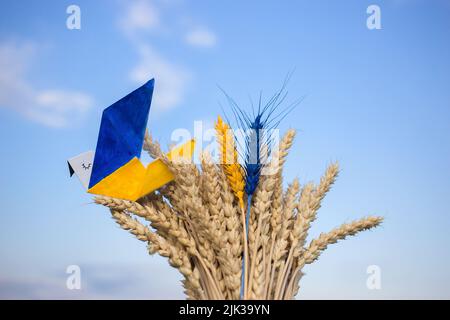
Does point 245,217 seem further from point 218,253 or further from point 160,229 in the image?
point 160,229

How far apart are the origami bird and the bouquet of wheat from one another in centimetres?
6

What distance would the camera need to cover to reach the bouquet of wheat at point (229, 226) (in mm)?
1687

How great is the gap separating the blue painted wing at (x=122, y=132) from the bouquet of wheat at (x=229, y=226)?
13 centimetres

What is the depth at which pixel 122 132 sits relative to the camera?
Result: 1.91m

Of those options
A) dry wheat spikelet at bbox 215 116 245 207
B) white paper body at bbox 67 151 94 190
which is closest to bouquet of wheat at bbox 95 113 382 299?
dry wheat spikelet at bbox 215 116 245 207

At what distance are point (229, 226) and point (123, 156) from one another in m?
0.49

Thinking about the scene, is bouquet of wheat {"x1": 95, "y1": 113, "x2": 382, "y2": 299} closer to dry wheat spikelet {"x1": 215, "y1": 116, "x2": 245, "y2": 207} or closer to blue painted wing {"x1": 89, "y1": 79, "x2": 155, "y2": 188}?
dry wheat spikelet {"x1": 215, "y1": 116, "x2": 245, "y2": 207}

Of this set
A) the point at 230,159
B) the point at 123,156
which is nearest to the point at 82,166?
the point at 123,156

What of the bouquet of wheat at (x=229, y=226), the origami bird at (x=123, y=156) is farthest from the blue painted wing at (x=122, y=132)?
the bouquet of wheat at (x=229, y=226)

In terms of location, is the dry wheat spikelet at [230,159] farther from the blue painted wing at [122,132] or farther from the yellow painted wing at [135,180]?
the blue painted wing at [122,132]
